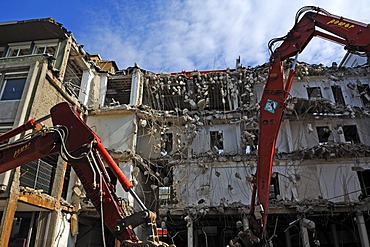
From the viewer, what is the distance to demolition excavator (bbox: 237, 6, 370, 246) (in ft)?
22.5

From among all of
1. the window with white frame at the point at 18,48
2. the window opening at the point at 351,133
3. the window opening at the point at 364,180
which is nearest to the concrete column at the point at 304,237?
the window opening at the point at 364,180

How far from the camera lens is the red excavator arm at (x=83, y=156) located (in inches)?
193

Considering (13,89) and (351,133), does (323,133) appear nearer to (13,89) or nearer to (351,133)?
(351,133)

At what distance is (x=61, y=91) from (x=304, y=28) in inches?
443

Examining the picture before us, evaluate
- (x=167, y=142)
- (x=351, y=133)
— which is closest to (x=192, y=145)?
(x=167, y=142)

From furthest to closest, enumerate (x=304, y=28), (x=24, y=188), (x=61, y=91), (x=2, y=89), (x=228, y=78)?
(x=228, y=78)
(x=61, y=91)
(x=2, y=89)
(x=24, y=188)
(x=304, y=28)

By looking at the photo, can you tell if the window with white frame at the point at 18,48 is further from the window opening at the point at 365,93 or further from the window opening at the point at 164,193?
the window opening at the point at 365,93

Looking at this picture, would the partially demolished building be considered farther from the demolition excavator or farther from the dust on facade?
the demolition excavator

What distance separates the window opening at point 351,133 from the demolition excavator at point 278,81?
1067cm

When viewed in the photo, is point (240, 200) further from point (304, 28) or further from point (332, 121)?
Result: point (304, 28)

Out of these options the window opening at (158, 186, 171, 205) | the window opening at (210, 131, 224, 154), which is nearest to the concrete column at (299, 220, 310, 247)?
the window opening at (210, 131, 224, 154)

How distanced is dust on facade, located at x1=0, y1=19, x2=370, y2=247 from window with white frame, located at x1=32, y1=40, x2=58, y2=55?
67 mm

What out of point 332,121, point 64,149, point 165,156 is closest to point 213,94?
point 165,156

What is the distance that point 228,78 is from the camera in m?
18.2
